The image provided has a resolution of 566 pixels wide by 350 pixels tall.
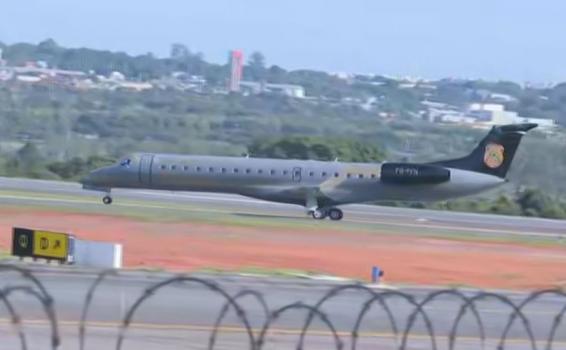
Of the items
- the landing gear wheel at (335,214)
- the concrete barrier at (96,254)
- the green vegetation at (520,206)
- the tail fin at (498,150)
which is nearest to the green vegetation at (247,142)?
the green vegetation at (520,206)

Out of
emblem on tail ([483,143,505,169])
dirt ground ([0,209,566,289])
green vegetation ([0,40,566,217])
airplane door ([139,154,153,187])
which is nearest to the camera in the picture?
dirt ground ([0,209,566,289])

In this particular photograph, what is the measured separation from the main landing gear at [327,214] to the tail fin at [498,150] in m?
6.17

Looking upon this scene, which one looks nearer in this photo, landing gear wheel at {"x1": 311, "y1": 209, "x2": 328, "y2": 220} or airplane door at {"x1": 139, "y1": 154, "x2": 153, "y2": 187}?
landing gear wheel at {"x1": 311, "y1": 209, "x2": 328, "y2": 220}

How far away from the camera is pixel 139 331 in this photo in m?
23.6

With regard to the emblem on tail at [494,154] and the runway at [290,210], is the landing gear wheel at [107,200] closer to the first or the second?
the runway at [290,210]

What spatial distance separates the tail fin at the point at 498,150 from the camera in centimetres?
6569

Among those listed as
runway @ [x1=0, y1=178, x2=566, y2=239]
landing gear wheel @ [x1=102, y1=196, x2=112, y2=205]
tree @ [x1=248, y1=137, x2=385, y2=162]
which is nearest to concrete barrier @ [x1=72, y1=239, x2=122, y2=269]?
runway @ [x1=0, y1=178, x2=566, y2=239]

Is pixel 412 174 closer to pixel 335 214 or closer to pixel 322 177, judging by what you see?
pixel 335 214

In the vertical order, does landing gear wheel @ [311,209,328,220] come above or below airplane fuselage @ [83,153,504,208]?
below

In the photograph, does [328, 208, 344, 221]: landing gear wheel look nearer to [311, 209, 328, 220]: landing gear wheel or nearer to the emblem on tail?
[311, 209, 328, 220]: landing gear wheel

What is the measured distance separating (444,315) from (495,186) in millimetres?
37905

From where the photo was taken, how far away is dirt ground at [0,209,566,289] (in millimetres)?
40406

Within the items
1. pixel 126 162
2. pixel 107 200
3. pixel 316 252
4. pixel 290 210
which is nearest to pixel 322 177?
pixel 290 210

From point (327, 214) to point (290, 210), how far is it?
22.9 feet
